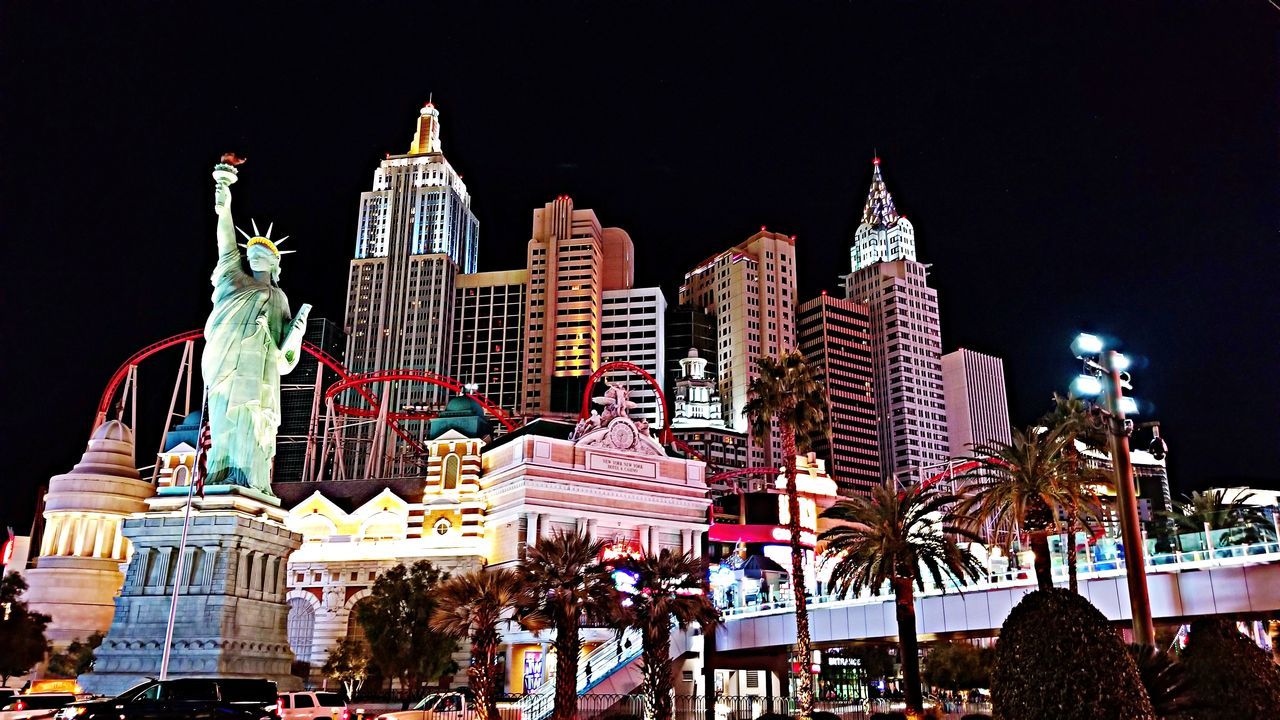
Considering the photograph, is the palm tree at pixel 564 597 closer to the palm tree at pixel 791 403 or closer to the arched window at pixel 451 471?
the palm tree at pixel 791 403

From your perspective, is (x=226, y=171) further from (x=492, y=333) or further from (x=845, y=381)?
(x=845, y=381)

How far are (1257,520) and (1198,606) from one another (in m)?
9.41

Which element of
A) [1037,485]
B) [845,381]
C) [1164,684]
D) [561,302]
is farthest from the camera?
[845,381]

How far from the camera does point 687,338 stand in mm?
185500

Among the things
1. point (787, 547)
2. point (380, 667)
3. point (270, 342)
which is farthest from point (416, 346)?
point (380, 667)

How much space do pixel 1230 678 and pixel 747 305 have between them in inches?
6499

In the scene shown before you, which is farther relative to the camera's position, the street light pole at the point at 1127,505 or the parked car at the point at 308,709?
the parked car at the point at 308,709

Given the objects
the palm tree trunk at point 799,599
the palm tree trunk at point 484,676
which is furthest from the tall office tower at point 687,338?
the palm tree trunk at point 484,676

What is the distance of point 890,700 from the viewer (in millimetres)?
57531

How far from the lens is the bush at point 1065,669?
54.4 feet

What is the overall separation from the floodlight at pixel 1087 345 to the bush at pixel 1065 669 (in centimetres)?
820

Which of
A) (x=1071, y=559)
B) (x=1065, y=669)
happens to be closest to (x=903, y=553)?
(x=1071, y=559)

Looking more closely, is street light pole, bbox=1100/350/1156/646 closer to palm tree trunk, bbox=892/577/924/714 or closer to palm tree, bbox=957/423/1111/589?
palm tree, bbox=957/423/1111/589

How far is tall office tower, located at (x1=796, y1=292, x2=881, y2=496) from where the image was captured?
185 m
